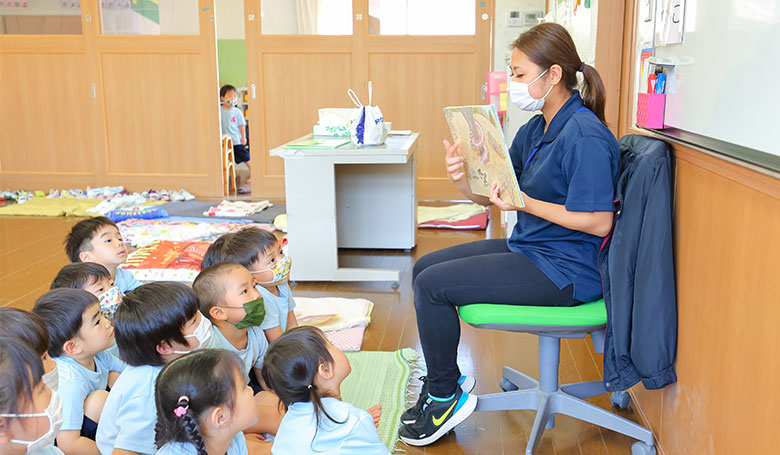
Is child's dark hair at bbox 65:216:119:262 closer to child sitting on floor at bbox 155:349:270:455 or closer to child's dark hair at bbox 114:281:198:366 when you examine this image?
child's dark hair at bbox 114:281:198:366

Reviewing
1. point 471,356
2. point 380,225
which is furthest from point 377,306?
point 380,225

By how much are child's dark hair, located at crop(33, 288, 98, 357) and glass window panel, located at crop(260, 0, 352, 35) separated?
447 cm

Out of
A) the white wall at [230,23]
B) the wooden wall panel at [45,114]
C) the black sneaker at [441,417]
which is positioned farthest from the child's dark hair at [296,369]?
the white wall at [230,23]

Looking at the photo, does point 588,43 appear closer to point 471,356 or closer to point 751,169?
point 471,356

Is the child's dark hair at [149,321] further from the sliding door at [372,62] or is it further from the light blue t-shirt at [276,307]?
the sliding door at [372,62]

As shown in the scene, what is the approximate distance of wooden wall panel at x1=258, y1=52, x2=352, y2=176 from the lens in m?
5.91

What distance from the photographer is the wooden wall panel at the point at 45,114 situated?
20.4 ft

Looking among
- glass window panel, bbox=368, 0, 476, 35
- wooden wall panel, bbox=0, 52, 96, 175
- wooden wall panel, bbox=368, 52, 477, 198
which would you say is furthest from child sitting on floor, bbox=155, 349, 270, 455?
wooden wall panel, bbox=0, 52, 96, 175

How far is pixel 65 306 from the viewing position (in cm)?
173

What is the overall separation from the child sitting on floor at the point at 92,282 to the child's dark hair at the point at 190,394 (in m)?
0.74

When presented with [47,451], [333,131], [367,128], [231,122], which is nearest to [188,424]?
[47,451]

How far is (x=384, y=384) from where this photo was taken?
2.41 meters

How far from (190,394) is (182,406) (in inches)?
1.2

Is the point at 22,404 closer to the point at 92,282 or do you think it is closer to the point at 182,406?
the point at 182,406
